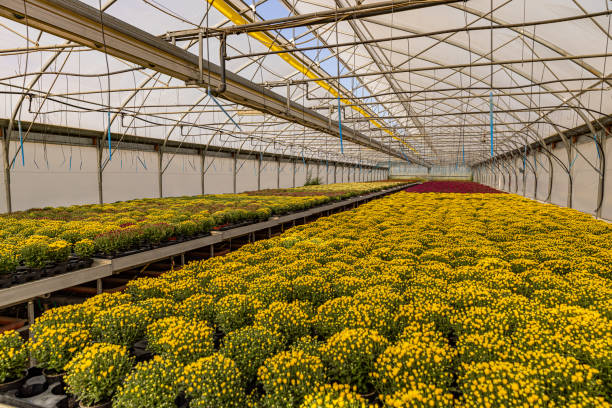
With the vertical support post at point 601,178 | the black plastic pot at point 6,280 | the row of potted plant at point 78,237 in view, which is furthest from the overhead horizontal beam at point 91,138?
the vertical support post at point 601,178

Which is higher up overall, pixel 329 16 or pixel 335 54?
pixel 335 54

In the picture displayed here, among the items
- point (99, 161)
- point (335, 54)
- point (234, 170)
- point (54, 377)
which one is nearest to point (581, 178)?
point (335, 54)

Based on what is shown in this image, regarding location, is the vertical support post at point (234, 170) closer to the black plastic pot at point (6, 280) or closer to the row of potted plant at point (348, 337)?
the row of potted plant at point (348, 337)

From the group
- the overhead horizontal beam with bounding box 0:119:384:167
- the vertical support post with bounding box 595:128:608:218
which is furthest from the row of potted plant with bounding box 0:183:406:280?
the vertical support post with bounding box 595:128:608:218

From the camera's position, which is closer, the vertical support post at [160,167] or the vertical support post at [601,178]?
the vertical support post at [601,178]

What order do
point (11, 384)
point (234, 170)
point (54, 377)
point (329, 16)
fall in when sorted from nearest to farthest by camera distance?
point (11, 384), point (54, 377), point (329, 16), point (234, 170)

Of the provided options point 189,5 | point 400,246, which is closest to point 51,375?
point 400,246

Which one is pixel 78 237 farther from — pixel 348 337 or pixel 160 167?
pixel 160 167

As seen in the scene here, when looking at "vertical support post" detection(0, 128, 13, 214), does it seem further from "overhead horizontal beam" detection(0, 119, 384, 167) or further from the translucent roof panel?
the translucent roof panel

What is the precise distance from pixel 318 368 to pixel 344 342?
39cm

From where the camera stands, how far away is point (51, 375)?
3.11 metres

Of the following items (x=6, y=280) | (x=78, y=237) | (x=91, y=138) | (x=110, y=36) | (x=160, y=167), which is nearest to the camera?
(x=6, y=280)

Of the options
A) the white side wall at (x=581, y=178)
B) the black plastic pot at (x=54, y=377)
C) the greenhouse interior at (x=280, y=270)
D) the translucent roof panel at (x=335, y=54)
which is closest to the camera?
the greenhouse interior at (x=280, y=270)

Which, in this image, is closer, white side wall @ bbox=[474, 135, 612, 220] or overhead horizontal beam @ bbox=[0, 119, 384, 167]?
overhead horizontal beam @ bbox=[0, 119, 384, 167]
